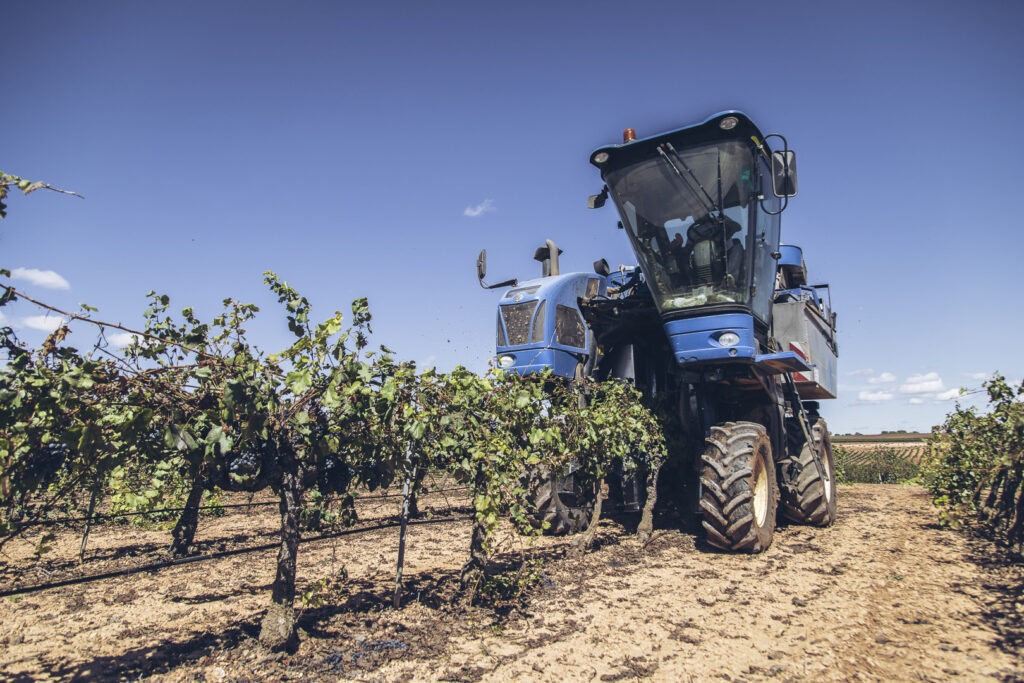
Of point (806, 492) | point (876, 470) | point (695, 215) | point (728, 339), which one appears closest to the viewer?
point (728, 339)

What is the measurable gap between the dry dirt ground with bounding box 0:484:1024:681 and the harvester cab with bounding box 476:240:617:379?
2.02m

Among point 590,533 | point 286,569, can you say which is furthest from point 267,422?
point 590,533

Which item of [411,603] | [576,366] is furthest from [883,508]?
[411,603]

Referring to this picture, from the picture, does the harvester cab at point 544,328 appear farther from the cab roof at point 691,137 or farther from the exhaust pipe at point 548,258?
the cab roof at point 691,137

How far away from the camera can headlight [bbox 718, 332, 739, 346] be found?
532cm

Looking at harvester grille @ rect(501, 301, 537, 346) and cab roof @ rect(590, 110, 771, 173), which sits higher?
cab roof @ rect(590, 110, 771, 173)

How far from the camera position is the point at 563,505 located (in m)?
6.51

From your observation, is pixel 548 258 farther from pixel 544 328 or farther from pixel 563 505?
pixel 563 505

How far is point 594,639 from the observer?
11.5 feet

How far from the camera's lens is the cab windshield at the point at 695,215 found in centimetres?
544

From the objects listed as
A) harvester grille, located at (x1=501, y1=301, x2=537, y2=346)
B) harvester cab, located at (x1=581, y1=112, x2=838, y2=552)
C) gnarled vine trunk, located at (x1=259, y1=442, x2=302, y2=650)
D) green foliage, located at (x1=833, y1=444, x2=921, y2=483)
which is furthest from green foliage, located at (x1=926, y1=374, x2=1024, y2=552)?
green foliage, located at (x1=833, y1=444, x2=921, y2=483)

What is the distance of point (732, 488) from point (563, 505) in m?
2.08

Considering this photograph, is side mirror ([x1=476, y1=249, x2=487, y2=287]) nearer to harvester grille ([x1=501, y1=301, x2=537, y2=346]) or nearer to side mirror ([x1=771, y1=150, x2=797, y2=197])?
harvester grille ([x1=501, y1=301, x2=537, y2=346])

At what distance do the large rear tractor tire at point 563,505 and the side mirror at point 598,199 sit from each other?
2.96 metres
